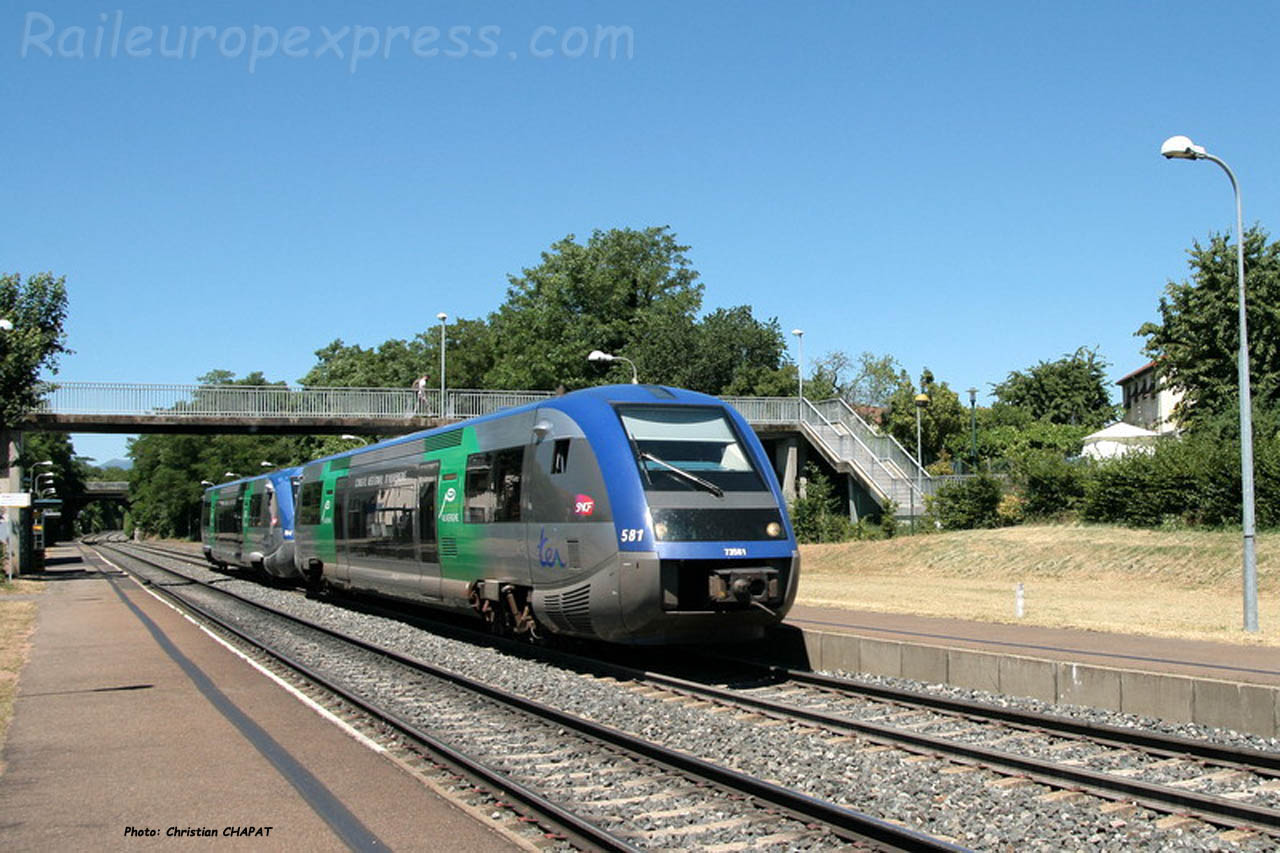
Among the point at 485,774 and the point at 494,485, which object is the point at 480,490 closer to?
the point at 494,485

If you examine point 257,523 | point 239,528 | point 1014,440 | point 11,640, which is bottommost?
point 11,640

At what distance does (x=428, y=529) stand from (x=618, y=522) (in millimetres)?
6833

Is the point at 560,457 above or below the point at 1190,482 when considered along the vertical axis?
above

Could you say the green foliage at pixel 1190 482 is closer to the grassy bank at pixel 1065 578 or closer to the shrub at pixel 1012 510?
the grassy bank at pixel 1065 578

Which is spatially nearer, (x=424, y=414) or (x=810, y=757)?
(x=810, y=757)

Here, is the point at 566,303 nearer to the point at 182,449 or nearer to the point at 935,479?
the point at 935,479

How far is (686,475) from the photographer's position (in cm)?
1323

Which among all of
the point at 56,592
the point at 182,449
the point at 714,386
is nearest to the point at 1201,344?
the point at 714,386

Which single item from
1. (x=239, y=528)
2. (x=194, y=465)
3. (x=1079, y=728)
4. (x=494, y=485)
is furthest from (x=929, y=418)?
(x=194, y=465)

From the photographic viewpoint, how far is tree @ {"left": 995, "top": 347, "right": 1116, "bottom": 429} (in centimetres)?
8738

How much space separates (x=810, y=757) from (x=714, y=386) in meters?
54.1

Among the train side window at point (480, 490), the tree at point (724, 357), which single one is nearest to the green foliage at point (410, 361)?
the tree at point (724, 357)

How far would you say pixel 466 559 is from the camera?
1722cm

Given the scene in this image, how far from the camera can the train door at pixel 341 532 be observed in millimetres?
24656
